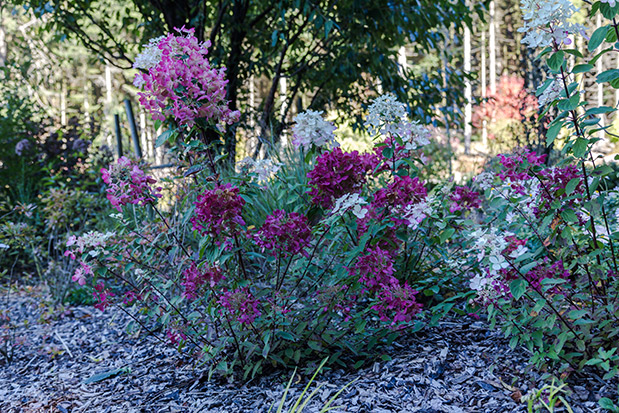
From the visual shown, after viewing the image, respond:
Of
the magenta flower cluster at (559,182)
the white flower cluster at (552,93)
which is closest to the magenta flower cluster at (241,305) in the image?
the magenta flower cluster at (559,182)

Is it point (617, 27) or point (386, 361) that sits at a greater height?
point (617, 27)

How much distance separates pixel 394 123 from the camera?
2.03m

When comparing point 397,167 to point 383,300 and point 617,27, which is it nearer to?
point 383,300

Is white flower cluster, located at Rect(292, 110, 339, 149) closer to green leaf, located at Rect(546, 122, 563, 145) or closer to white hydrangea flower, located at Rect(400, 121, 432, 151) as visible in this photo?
white hydrangea flower, located at Rect(400, 121, 432, 151)

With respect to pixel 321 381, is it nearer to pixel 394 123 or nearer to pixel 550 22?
pixel 394 123

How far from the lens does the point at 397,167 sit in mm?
2070

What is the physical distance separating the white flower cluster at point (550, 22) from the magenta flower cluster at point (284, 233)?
0.94 metres

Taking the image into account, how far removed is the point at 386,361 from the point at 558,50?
1.30 metres

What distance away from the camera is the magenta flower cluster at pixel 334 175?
6.02ft

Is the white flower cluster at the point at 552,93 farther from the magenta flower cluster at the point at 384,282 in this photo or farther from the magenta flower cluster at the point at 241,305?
the magenta flower cluster at the point at 241,305

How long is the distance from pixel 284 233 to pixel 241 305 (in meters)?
0.31

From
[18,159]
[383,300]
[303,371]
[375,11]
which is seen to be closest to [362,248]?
[383,300]

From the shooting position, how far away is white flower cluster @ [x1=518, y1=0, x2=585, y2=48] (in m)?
1.45

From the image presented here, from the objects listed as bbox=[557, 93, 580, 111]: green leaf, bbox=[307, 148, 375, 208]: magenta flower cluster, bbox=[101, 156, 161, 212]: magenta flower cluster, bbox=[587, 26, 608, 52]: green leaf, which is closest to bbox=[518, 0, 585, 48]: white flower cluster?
bbox=[587, 26, 608, 52]: green leaf
